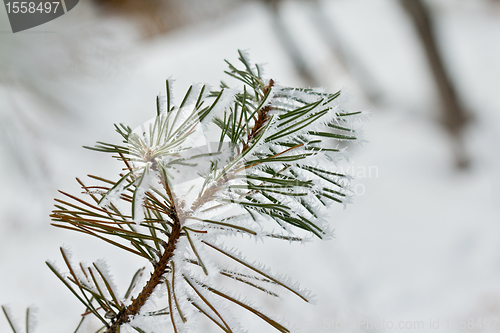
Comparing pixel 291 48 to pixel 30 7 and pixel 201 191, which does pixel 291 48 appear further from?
pixel 201 191

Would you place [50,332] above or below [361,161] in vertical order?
below

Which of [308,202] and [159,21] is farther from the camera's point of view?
[159,21]

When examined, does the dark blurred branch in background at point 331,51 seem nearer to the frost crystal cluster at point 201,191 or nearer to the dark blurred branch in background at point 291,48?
the dark blurred branch in background at point 291,48

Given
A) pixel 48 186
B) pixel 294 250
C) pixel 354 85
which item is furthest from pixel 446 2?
pixel 48 186

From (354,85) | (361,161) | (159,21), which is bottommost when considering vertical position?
(361,161)

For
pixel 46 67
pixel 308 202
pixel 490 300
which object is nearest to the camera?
pixel 308 202

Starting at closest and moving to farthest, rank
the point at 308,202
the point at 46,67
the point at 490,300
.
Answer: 1. the point at 308,202
2. the point at 46,67
3. the point at 490,300

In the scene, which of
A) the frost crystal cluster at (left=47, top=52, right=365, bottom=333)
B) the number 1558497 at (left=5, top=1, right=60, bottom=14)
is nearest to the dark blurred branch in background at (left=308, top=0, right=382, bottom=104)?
the number 1558497 at (left=5, top=1, right=60, bottom=14)

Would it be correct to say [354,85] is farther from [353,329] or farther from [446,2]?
[353,329]

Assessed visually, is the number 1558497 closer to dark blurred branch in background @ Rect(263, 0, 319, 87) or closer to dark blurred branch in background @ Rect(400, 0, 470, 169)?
dark blurred branch in background @ Rect(263, 0, 319, 87)
